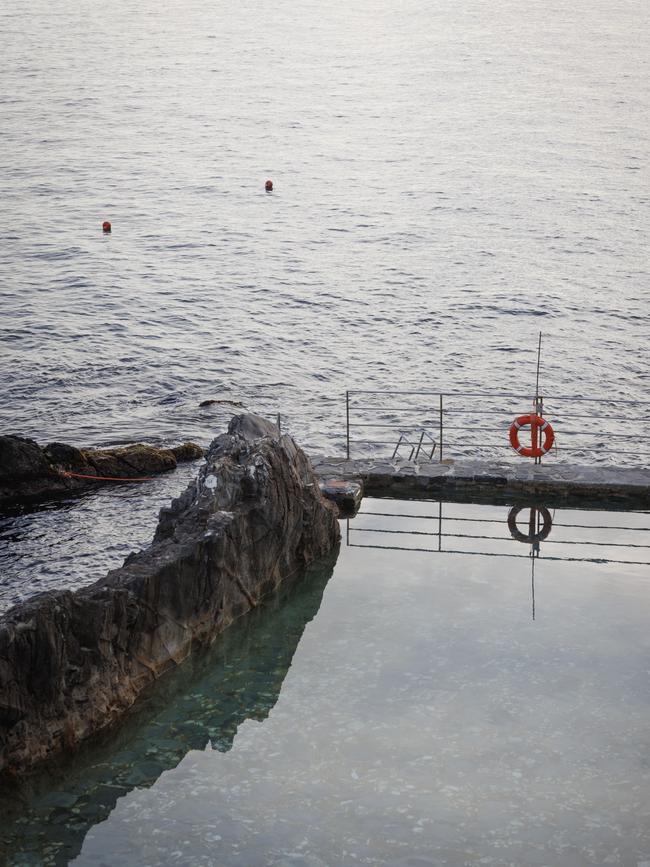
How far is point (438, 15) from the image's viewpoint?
115m

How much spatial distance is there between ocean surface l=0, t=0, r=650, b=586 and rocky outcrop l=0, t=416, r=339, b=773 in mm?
3245

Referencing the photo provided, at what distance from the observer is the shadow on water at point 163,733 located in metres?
10.6

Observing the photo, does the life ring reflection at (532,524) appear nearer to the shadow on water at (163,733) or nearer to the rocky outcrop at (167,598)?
the rocky outcrop at (167,598)

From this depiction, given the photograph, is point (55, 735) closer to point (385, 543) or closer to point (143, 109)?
point (385, 543)

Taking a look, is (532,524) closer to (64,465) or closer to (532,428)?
(532,428)

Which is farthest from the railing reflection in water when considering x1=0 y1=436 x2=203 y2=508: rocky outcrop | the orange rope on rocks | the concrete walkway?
x1=0 y1=436 x2=203 y2=508: rocky outcrop

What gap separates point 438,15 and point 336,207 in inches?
2710

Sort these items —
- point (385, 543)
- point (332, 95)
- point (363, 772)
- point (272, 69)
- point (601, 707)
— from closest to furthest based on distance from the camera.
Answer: point (363, 772)
point (601, 707)
point (385, 543)
point (332, 95)
point (272, 69)

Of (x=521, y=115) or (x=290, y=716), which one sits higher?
(x=521, y=115)

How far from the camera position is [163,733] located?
12266 mm

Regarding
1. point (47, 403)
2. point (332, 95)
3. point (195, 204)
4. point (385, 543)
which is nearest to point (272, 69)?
point (332, 95)

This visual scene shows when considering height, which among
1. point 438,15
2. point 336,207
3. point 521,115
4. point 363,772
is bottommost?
point 363,772

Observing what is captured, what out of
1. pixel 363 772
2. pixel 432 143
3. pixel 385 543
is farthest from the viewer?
pixel 432 143

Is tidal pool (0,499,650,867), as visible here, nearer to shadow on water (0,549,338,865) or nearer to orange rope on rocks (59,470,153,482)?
shadow on water (0,549,338,865)
